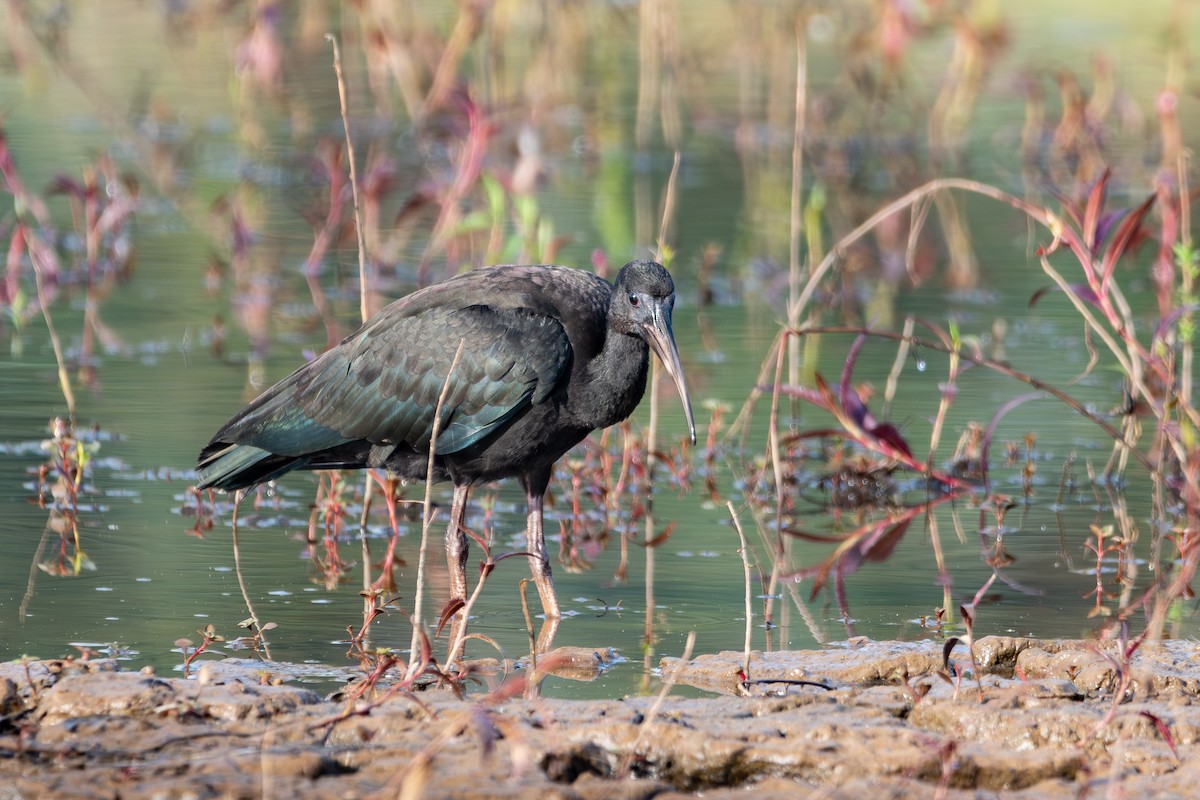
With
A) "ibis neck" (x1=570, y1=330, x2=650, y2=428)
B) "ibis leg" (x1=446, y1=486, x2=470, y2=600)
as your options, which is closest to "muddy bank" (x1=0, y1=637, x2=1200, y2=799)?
"ibis leg" (x1=446, y1=486, x2=470, y2=600)

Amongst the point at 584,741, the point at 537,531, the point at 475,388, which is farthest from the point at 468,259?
the point at 584,741

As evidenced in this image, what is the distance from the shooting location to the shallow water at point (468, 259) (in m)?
6.10

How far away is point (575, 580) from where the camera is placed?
6602 mm

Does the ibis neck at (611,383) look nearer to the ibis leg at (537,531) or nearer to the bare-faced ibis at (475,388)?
the bare-faced ibis at (475,388)

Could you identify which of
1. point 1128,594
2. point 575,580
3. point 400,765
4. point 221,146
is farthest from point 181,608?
point 221,146

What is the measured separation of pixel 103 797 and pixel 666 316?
2.84 metres

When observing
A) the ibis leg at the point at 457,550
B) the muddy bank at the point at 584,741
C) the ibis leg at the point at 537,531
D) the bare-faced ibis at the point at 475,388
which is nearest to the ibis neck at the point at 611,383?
the bare-faced ibis at the point at 475,388

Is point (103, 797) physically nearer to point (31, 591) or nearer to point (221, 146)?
point (31, 591)

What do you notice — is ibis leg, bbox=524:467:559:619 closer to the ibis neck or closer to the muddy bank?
the ibis neck

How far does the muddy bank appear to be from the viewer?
3.98 m

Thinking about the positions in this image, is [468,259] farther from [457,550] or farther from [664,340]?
[664,340]

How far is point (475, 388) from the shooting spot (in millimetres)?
6129

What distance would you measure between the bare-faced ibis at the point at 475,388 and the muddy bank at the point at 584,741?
1.35 m

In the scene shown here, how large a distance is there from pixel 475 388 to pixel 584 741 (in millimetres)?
2046
